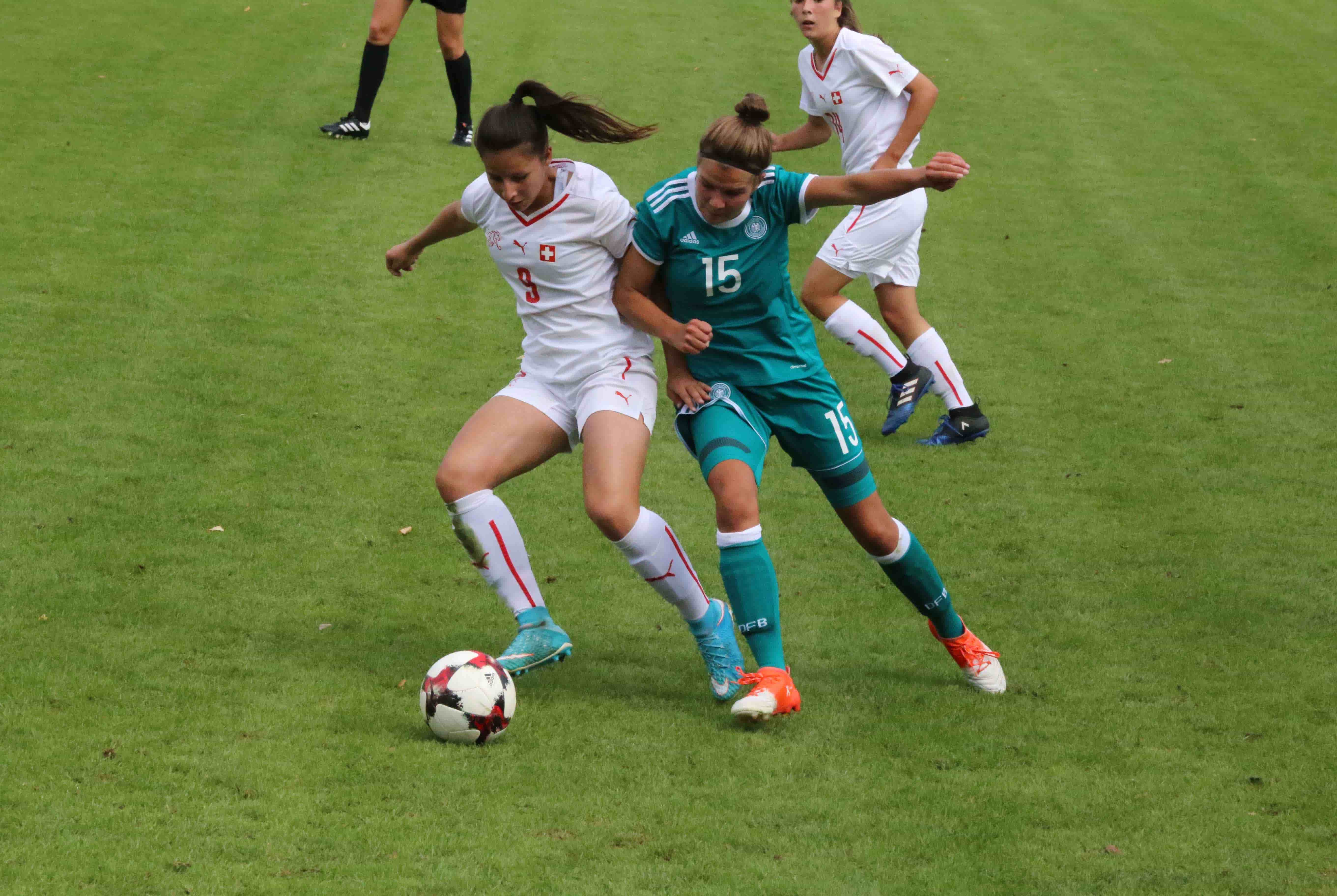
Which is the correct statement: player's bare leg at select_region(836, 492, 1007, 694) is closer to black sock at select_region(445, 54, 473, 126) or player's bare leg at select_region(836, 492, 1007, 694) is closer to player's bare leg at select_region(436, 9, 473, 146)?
player's bare leg at select_region(436, 9, 473, 146)

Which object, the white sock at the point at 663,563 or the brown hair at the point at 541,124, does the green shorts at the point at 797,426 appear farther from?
the brown hair at the point at 541,124

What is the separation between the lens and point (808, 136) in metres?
7.34

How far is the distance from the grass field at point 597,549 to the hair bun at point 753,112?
191 cm

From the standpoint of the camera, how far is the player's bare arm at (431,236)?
17.1ft

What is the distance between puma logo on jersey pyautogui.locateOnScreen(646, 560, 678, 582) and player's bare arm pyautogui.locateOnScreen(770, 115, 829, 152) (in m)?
2.75

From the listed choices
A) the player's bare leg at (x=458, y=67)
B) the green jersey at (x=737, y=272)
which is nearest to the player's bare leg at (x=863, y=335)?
the green jersey at (x=737, y=272)

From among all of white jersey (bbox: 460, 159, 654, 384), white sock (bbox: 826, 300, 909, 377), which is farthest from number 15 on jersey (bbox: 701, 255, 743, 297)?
white sock (bbox: 826, 300, 909, 377)

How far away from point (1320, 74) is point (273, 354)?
13.4 m

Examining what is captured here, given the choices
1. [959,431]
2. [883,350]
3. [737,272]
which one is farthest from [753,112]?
[959,431]

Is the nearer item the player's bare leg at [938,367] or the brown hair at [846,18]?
the brown hair at [846,18]

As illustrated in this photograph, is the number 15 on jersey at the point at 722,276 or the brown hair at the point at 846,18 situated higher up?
the number 15 on jersey at the point at 722,276

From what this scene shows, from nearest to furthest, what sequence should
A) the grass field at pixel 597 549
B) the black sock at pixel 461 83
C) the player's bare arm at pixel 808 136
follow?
the grass field at pixel 597 549 → the player's bare arm at pixel 808 136 → the black sock at pixel 461 83

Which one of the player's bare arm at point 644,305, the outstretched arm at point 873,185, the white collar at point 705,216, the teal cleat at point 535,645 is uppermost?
the outstretched arm at point 873,185

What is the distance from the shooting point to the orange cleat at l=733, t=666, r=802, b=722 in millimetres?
4480
